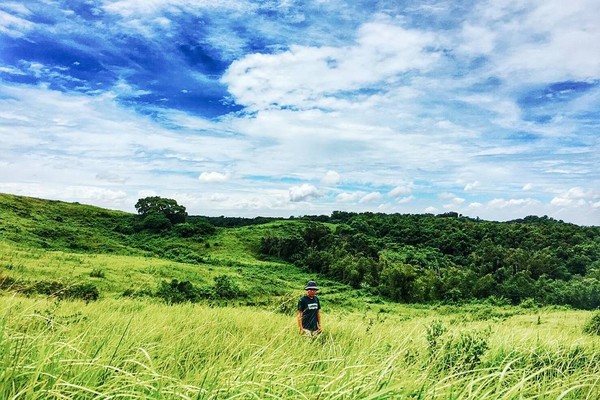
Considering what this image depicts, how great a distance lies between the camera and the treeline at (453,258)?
56.8 metres

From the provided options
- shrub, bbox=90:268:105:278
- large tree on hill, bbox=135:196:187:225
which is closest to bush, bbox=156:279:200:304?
shrub, bbox=90:268:105:278

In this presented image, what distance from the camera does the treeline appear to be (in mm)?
56812

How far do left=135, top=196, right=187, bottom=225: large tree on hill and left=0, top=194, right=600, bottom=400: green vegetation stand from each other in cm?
194

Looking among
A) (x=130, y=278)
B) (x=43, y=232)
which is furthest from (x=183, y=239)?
(x=130, y=278)

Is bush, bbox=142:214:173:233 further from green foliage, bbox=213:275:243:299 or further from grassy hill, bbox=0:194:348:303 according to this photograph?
green foliage, bbox=213:275:243:299

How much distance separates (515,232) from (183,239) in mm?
68241

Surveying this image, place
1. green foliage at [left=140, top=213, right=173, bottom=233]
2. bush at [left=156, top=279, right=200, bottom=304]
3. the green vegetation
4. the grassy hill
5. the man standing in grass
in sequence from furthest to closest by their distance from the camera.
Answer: green foliage at [left=140, top=213, right=173, bottom=233], the grassy hill, bush at [left=156, top=279, right=200, bottom=304], the man standing in grass, the green vegetation

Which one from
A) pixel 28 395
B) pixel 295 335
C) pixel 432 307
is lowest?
pixel 432 307

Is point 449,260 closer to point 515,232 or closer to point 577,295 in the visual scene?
point 515,232

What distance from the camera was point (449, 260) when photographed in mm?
89000

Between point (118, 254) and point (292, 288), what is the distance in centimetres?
1936

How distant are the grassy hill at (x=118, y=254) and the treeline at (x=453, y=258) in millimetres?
5385

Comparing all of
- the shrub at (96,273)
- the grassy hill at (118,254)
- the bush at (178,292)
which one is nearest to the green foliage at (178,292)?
→ the bush at (178,292)

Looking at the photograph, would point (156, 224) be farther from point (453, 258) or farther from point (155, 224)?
point (453, 258)
